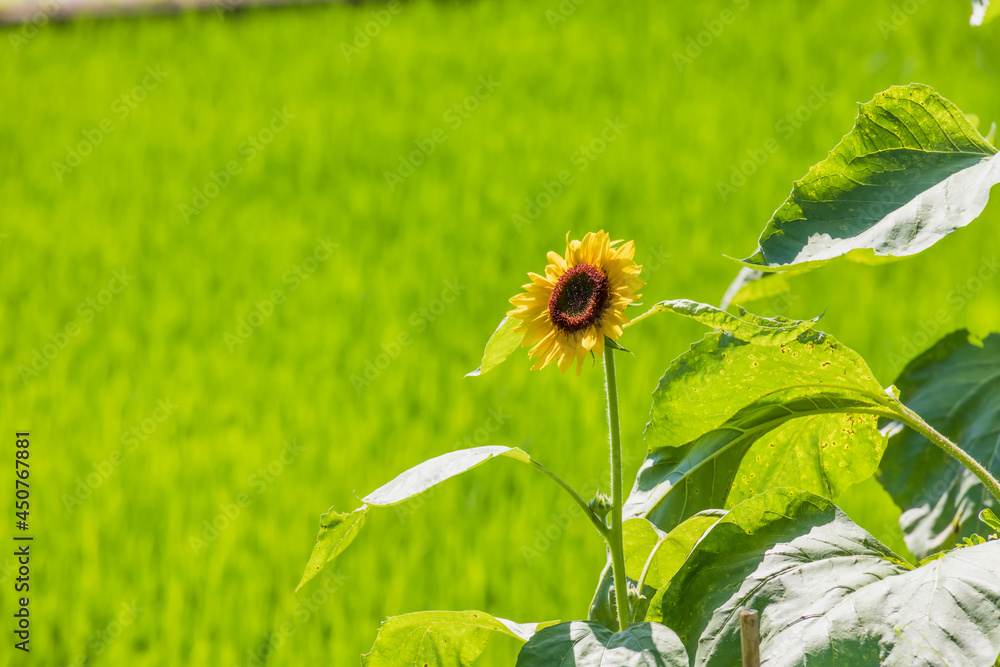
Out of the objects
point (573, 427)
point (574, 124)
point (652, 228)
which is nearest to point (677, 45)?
point (574, 124)

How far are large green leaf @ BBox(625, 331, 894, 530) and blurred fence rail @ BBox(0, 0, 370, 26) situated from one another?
18.3ft

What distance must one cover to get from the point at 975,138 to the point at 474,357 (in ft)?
6.43

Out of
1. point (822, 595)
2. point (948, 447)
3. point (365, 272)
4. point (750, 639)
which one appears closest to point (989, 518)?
point (948, 447)

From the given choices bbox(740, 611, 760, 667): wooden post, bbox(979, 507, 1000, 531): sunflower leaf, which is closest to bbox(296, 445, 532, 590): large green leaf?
bbox(740, 611, 760, 667): wooden post

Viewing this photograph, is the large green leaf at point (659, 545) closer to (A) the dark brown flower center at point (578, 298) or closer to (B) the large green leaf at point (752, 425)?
(B) the large green leaf at point (752, 425)

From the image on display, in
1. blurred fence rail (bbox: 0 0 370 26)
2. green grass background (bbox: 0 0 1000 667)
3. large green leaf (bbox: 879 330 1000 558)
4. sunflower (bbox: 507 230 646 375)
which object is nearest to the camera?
sunflower (bbox: 507 230 646 375)

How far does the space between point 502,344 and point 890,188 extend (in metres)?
0.32

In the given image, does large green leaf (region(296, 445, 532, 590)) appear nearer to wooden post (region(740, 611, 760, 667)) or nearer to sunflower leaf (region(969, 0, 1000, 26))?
wooden post (region(740, 611, 760, 667))

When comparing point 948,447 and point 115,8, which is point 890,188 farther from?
point 115,8

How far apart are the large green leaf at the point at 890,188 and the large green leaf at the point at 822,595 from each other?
0.18m

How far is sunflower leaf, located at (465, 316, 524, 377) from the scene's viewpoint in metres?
0.74

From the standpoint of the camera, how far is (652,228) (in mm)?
3078

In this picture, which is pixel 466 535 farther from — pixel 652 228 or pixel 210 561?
pixel 652 228

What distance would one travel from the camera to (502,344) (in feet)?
2.46
